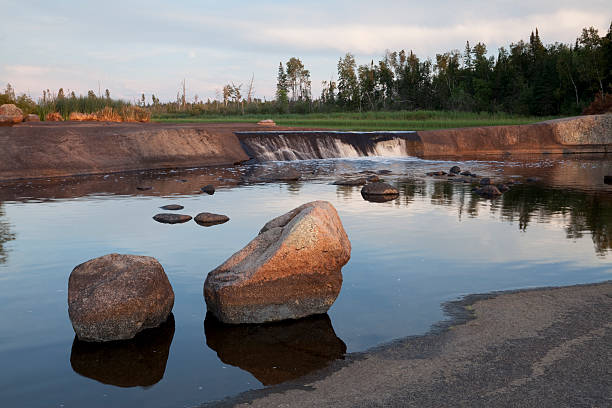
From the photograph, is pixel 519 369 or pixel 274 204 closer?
pixel 519 369

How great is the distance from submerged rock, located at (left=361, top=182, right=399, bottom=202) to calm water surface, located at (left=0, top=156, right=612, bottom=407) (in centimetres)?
30

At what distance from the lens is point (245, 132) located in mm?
31047

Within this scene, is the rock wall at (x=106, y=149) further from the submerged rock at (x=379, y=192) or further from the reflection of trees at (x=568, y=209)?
the reflection of trees at (x=568, y=209)

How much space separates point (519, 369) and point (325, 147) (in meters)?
27.4

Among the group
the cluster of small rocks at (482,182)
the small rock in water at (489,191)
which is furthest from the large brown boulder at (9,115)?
the small rock in water at (489,191)

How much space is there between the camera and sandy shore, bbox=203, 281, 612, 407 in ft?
15.2

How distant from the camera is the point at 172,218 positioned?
12.9 m

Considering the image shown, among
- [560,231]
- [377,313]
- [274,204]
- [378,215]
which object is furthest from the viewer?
[274,204]

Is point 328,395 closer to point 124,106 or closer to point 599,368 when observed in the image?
point 599,368

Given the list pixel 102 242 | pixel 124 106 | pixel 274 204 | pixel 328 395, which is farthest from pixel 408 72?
pixel 328 395

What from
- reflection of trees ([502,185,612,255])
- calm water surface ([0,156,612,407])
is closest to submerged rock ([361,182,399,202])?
calm water surface ([0,156,612,407])

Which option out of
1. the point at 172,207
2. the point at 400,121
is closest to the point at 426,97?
the point at 400,121

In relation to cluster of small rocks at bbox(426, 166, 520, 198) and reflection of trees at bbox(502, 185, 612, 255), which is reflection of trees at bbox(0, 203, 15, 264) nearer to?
reflection of trees at bbox(502, 185, 612, 255)

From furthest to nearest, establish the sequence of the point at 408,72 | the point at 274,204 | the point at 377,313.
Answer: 1. the point at 408,72
2. the point at 274,204
3. the point at 377,313
